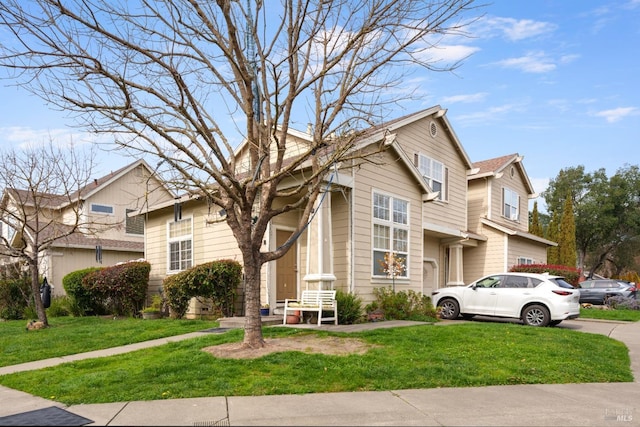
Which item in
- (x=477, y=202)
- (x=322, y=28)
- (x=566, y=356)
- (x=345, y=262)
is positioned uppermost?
(x=322, y=28)

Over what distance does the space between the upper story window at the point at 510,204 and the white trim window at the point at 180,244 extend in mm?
15005

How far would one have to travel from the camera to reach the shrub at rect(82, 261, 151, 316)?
1627 cm

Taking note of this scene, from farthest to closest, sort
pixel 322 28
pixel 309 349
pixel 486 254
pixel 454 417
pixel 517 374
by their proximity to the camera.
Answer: pixel 486 254 → pixel 322 28 → pixel 309 349 → pixel 517 374 → pixel 454 417

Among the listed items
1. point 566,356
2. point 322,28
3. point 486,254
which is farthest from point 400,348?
point 486,254

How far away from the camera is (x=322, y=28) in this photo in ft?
30.8

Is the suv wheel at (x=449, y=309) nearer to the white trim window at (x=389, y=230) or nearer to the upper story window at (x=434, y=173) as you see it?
the white trim window at (x=389, y=230)

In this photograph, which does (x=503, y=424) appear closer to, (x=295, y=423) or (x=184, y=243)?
(x=295, y=423)

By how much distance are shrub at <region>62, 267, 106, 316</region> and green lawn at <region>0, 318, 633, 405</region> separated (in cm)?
747

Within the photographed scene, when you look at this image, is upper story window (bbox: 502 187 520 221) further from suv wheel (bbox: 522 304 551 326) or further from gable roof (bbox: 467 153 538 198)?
suv wheel (bbox: 522 304 551 326)

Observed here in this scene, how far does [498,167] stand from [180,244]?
14.5 meters

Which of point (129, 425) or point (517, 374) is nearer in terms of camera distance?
point (129, 425)

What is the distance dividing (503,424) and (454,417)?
0.48 metres

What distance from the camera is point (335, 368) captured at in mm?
7141

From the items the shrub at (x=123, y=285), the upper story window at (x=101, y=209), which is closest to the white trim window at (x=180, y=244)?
the shrub at (x=123, y=285)
